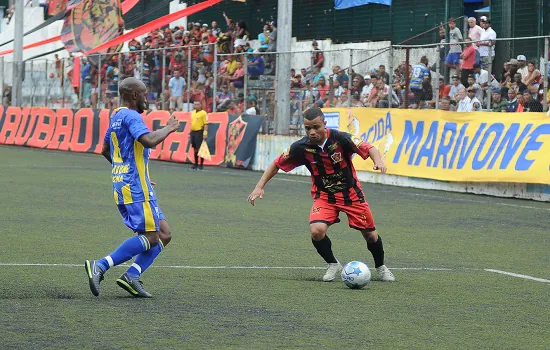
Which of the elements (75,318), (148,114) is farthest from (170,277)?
(148,114)

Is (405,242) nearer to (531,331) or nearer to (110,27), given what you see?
(531,331)

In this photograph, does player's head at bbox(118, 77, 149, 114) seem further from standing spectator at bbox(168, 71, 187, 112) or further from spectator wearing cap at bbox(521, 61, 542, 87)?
standing spectator at bbox(168, 71, 187, 112)

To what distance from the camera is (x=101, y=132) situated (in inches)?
1356

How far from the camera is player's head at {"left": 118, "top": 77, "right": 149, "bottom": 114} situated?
8.30 metres

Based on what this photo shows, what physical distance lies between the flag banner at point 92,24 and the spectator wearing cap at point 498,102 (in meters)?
20.6

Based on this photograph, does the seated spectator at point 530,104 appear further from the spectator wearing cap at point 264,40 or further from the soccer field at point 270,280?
the spectator wearing cap at point 264,40

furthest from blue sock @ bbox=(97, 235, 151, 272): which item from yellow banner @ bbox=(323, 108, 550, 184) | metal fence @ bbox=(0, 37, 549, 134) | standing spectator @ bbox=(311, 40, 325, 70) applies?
standing spectator @ bbox=(311, 40, 325, 70)

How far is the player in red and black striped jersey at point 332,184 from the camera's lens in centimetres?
955

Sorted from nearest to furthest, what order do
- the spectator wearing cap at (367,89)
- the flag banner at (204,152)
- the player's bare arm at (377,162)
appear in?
1. the player's bare arm at (377,162)
2. the spectator wearing cap at (367,89)
3. the flag banner at (204,152)

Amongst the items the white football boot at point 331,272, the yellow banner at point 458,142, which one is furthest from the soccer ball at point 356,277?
the yellow banner at point 458,142

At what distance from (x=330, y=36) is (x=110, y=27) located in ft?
30.2

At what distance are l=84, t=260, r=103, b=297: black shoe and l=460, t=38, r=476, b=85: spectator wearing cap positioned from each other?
13914 mm

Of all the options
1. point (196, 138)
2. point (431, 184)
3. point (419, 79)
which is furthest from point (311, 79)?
point (431, 184)

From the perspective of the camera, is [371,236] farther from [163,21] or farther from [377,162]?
[163,21]
